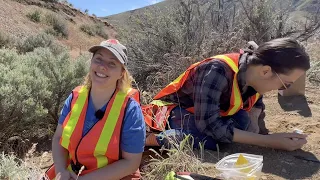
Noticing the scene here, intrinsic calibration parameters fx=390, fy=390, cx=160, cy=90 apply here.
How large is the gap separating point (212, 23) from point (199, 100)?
3689 mm

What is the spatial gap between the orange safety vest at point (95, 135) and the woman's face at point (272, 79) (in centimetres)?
92

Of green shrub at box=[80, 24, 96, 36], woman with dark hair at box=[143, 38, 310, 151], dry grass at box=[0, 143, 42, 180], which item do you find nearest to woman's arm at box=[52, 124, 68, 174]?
dry grass at box=[0, 143, 42, 180]

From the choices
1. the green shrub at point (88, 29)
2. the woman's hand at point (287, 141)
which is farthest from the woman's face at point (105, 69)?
the green shrub at point (88, 29)

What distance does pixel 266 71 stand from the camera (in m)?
2.69

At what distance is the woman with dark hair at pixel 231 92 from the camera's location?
2627 mm

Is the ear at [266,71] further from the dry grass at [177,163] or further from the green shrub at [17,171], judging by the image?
the green shrub at [17,171]

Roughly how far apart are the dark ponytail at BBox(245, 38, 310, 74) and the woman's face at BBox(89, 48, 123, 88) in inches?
39.2

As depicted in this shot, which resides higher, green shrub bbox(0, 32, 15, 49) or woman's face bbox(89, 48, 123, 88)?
green shrub bbox(0, 32, 15, 49)

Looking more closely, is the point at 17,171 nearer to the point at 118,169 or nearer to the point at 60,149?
the point at 60,149

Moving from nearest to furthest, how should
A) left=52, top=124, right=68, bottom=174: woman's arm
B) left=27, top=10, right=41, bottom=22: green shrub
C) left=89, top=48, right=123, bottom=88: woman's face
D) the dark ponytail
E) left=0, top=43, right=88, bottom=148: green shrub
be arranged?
left=89, top=48, right=123, bottom=88: woman's face
left=52, top=124, right=68, bottom=174: woman's arm
the dark ponytail
left=0, top=43, right=88, bottom=148: green shrub
left=27, top=10, right=41, bottom=22: green shrub

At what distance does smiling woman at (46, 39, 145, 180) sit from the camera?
2.33 meters

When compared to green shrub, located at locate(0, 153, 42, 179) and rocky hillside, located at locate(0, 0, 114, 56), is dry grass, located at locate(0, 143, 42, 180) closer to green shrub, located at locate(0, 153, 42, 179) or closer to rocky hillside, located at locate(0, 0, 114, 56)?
green shrub, located at locate(0, 153, 42, 179)

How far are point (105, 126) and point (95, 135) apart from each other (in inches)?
3.2

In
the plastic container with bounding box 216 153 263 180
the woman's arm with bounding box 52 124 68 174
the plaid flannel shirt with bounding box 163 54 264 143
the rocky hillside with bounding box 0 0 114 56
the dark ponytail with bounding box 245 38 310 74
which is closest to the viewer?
the plastic container with bounding box 216 153 263 180
